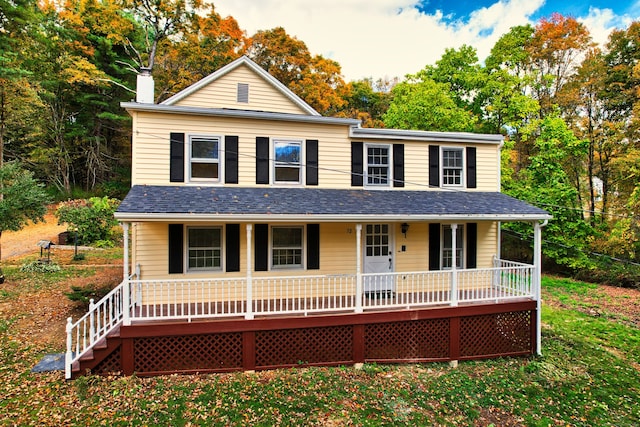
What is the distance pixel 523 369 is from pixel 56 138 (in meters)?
32.2

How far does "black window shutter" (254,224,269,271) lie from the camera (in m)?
9.06

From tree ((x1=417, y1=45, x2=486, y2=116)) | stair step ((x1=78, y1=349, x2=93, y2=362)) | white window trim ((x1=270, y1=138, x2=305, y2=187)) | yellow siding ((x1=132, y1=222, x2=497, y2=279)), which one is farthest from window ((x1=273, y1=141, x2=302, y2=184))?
tree ((x1=417, y1=45, x2=486, y2=116))

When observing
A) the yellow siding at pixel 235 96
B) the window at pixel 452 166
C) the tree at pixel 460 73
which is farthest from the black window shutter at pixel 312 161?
the tree at pixel 460 73

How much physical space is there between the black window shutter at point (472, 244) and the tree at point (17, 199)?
15.3 m

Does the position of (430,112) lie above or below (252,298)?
above

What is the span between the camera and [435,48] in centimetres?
2291

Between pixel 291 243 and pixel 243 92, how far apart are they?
5.24 metres

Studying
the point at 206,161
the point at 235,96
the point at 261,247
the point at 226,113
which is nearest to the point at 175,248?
the point at 261,247

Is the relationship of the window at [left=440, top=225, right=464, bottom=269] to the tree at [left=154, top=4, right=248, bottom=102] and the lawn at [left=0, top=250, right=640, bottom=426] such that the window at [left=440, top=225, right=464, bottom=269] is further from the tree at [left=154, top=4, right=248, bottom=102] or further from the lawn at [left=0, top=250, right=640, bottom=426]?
the tree at [left=154, top=4, right=248, bottom=102]

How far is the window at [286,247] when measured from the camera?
9.34 meters

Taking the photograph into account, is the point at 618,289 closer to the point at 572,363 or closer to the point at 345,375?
the point at 572,363

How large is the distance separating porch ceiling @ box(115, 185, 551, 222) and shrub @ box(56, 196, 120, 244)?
11770 mm

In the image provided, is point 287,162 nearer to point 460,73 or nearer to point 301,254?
point 301,254

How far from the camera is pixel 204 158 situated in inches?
367
